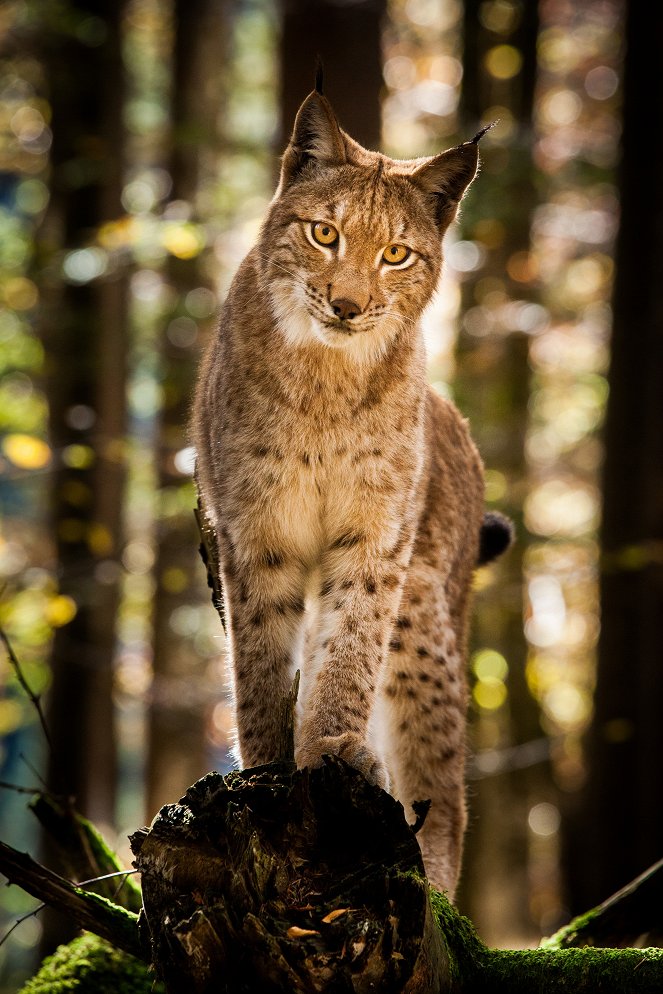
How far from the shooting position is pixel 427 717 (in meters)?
4.49

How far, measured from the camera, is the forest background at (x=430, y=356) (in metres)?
8.21

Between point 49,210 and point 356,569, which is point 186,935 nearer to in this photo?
point 356,569

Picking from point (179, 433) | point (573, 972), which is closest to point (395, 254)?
point (573, 972)

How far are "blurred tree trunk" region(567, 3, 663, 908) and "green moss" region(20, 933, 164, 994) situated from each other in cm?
515

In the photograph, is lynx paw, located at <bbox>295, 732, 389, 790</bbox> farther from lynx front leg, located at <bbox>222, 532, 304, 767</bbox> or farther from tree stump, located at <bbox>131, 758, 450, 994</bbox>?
tree stump, located at <bbox>131, 758, 450, 994</bbox>

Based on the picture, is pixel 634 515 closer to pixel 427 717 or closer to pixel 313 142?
pixel 427 717

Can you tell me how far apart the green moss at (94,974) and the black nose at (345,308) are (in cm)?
217

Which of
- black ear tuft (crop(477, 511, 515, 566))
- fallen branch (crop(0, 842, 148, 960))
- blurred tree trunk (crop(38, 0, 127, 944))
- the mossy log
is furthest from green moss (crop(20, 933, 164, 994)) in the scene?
blurred tree trunk (crop(38, 0, 127, 944))

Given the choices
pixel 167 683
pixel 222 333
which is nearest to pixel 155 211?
pixel 167 683

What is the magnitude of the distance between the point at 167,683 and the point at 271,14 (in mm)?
10043

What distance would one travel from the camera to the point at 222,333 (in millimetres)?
4324

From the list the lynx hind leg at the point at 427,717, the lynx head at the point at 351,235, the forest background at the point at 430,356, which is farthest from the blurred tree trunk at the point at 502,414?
the lynx head at the point at 351,235

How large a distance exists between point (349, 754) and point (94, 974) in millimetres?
1136

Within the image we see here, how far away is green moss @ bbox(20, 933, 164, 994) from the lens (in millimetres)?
3566
